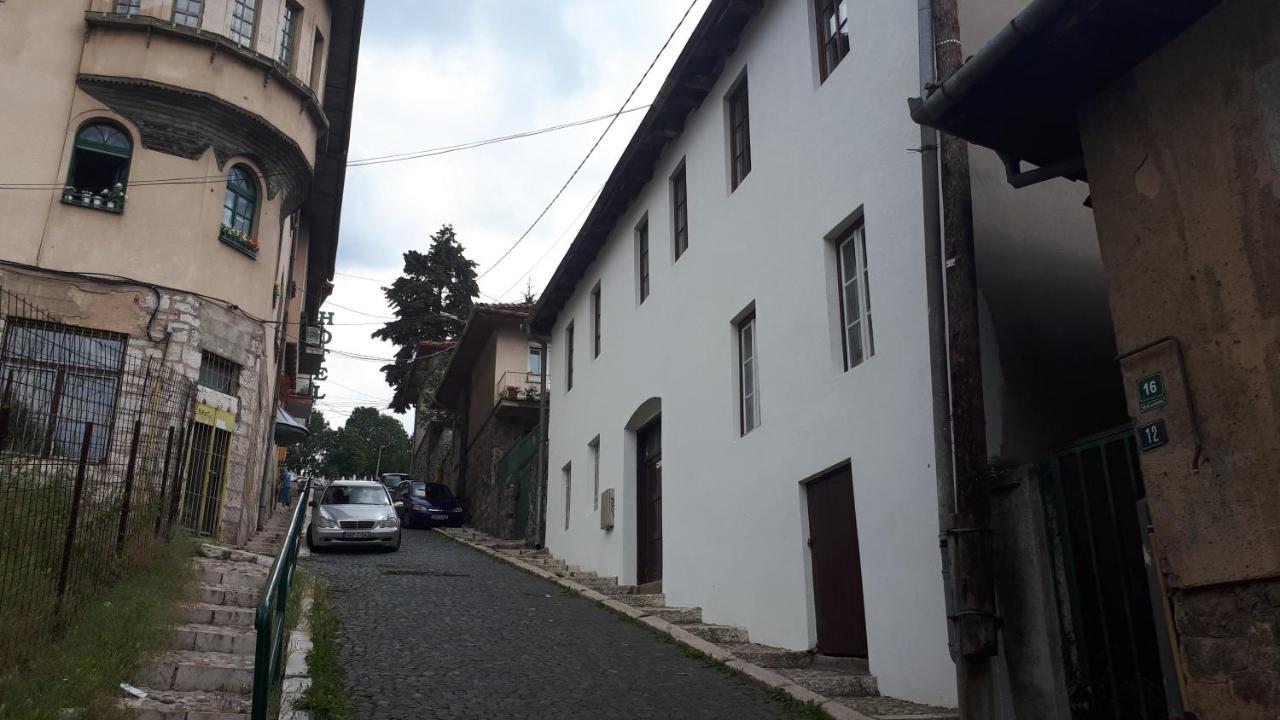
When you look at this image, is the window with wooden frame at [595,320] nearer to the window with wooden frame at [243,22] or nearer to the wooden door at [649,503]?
the wooden door at [649,503]

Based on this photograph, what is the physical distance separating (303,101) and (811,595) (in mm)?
12888

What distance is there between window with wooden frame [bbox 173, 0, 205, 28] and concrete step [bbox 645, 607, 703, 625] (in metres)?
11.8

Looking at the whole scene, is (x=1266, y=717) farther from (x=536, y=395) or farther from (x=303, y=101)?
(x=536, y=395)

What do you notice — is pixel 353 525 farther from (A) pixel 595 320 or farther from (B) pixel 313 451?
(B) pixel 313 451

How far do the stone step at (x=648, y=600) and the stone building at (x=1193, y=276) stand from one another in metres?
7.43

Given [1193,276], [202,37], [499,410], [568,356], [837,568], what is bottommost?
[837,568]

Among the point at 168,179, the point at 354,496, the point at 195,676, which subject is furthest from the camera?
the point at 354,496

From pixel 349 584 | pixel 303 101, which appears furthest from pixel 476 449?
pixel 349 584

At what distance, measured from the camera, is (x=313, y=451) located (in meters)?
84.1

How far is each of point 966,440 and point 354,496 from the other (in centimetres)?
1580

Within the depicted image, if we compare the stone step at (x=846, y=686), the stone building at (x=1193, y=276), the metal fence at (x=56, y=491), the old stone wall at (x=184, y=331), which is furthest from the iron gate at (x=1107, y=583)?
the old stone wall at (x=184, y=331)

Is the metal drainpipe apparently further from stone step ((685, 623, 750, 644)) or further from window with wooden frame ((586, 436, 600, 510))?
window with wooden frame ((586, 436, 600, 510))

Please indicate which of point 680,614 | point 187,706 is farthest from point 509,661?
point 680,614

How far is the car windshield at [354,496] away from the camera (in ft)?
63.6
